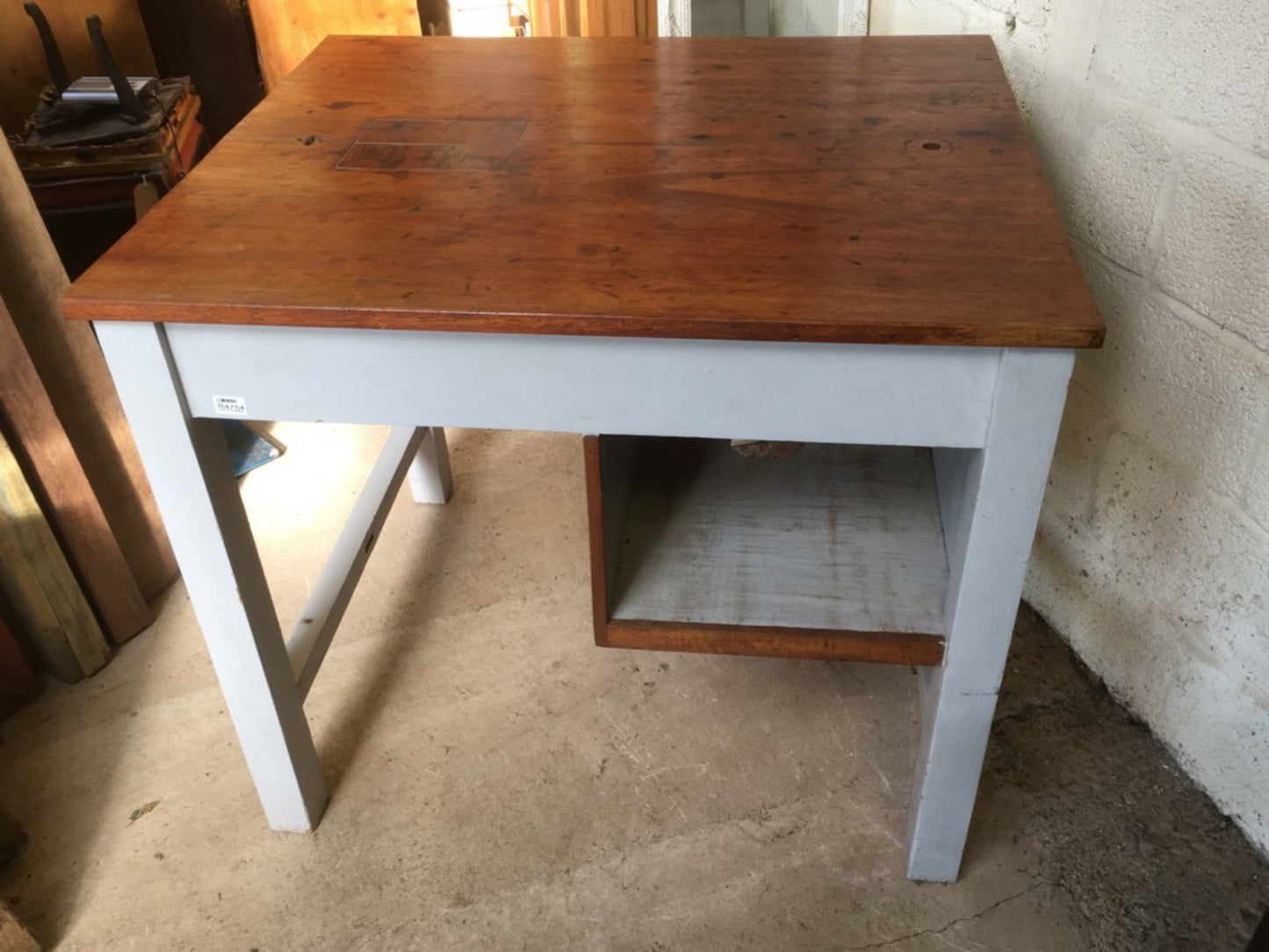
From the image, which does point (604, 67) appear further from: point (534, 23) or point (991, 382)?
point (534, 23)

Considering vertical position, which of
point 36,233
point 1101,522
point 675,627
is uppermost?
point 36,233

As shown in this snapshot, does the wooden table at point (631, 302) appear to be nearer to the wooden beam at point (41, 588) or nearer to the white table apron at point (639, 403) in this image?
the white table apron at point (639, 403)

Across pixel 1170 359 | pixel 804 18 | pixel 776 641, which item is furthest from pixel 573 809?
pixel 804 18

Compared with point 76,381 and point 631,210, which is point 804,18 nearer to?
point 631,210

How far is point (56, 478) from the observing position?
1614 mm

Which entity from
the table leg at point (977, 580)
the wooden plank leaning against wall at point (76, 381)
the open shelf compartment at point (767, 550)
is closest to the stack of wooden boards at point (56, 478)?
the wooden plank leaning against wall at point (76, 381)

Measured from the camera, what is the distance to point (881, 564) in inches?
52.1

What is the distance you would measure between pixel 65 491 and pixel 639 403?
1032mm

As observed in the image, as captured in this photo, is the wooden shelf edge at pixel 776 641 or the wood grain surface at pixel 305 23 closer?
the wooden shelf edge at pixel 776 641

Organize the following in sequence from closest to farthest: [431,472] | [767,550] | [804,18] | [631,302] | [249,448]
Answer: [631,302] < [767,550] < [431,472] < [249,448] < [804,18]

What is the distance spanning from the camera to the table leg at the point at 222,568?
109 centimetres

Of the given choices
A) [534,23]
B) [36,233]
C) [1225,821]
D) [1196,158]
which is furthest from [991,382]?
[534,23]

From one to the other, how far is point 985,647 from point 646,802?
1.83 feet

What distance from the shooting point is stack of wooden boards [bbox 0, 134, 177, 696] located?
5.09ft
